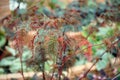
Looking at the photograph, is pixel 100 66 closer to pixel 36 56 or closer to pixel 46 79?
pixel 46 79

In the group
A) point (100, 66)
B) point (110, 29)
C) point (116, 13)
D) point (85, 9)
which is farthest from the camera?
point (85, 9)

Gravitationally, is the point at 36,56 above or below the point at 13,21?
below

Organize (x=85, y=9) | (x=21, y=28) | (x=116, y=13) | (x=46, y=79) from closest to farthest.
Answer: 1. (x=21, y=28)
2. (x=46, y=79)
3. (x=116, y=13)
4. (x=85, y=9)

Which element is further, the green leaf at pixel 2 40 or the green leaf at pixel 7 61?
the green leaf at pixel 2 40

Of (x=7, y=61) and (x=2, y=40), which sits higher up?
(x=2, y=40)

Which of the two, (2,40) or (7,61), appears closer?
(7,61)

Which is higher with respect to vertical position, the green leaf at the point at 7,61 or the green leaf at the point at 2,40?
the green leaf at the point at 2,40

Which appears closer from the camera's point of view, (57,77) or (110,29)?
(57,77)

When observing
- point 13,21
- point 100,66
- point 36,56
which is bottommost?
point 100,66

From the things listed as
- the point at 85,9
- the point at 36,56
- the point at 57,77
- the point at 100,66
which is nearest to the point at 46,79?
the point at 57,77

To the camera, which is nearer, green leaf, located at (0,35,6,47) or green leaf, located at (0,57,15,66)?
green leaf, located at (0,57,15,66)

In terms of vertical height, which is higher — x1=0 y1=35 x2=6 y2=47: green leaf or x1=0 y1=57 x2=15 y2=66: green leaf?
x1=0 y1=35 x2=6 y2=47: green leaf
